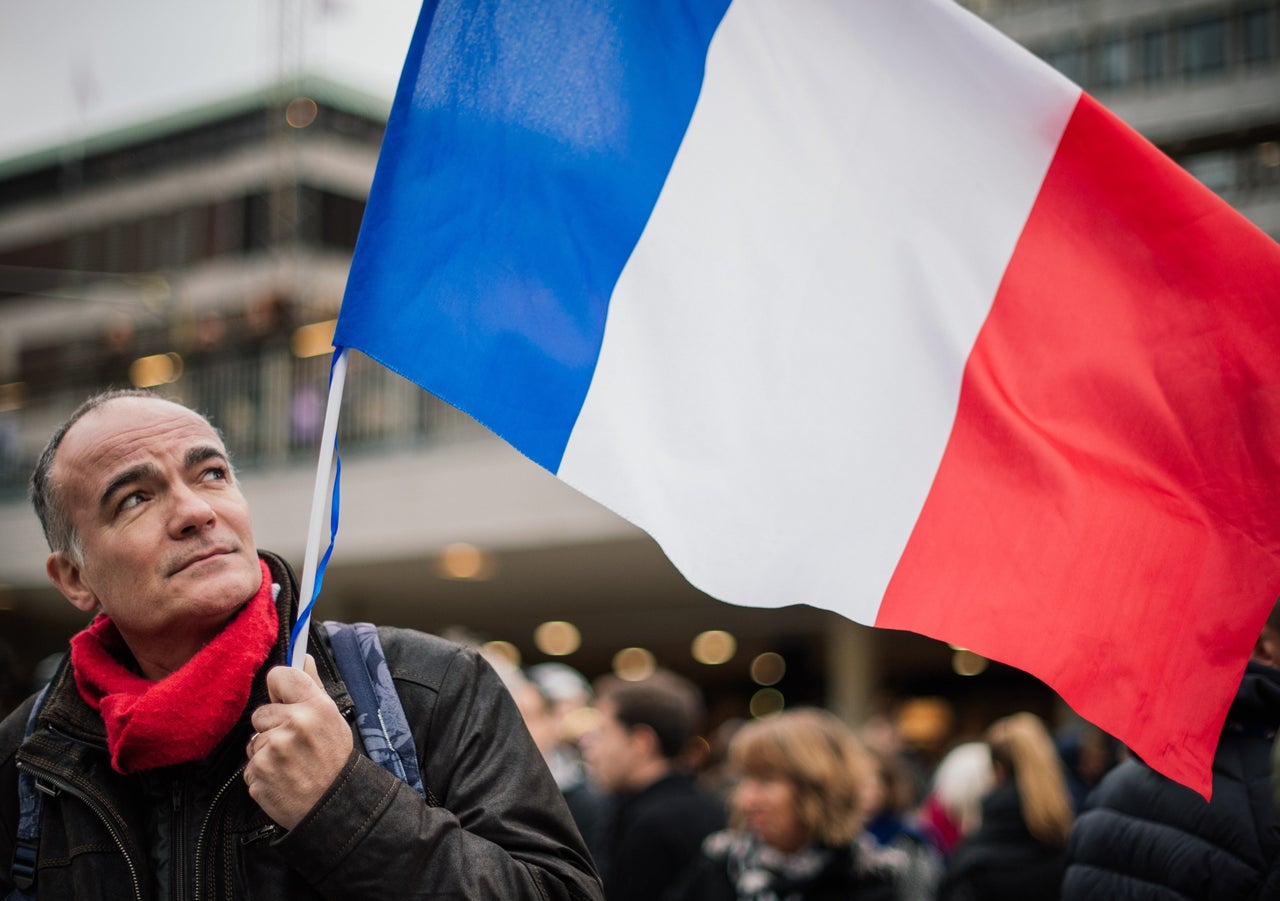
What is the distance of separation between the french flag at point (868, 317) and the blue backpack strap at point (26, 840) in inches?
41.2

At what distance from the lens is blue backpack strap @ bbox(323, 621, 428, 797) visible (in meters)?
2.25

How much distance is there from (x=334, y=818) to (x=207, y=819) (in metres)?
0.32

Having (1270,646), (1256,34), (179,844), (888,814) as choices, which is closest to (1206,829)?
(1270,646)

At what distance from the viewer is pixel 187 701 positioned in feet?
7.25

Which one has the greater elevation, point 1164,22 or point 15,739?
point 1164,22

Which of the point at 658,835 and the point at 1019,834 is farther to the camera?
the point at 658,835

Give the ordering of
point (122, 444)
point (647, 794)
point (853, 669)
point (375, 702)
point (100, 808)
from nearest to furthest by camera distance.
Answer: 1. point (100, 808)
2. point (375, 702)
3. point (122, 444)
4. point (647, 794)
5. point (853, 669)

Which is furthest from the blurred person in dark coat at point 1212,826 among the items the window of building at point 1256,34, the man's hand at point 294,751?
the window of building at point 1256,34

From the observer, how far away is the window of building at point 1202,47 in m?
26.8

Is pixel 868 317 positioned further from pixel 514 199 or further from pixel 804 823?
pixel 804 823

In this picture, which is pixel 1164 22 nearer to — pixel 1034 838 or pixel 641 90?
pixel 1034 838

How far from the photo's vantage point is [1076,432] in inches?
111

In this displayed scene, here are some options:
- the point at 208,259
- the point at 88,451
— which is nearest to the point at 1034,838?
the point at 88,451

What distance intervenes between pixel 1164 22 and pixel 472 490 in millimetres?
20787
